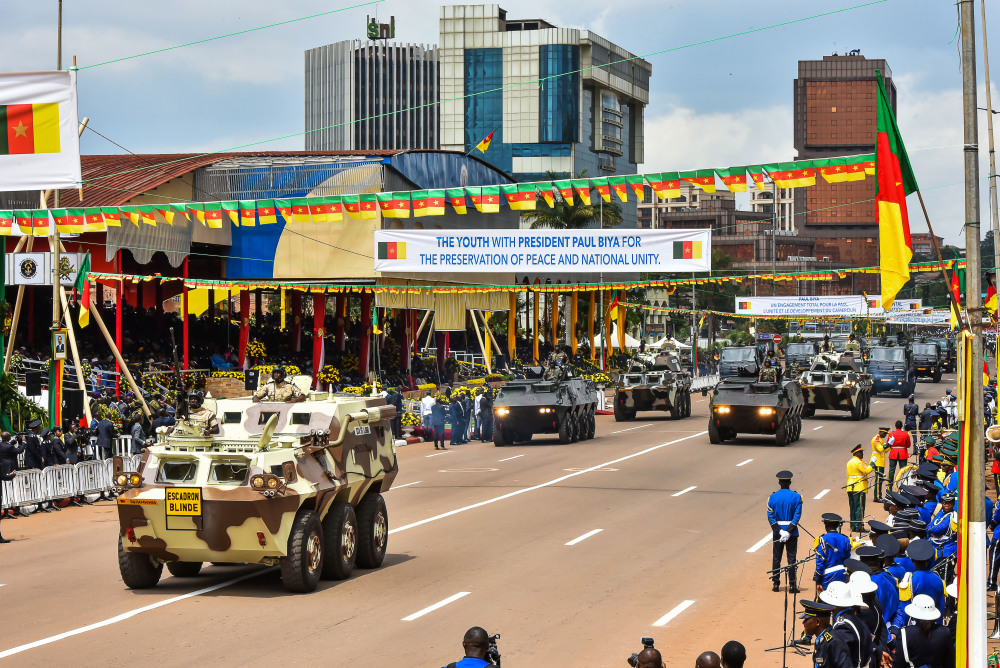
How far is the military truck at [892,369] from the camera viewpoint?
55.5 m

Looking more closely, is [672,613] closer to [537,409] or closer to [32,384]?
[537,409]

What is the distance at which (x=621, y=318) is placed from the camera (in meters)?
63.4

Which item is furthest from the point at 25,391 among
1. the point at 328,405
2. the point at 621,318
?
the point at 621,318

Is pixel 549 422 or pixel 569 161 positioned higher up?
pixel 569 161

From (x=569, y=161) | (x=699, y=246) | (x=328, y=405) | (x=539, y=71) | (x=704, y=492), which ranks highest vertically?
(x=539, y=71)

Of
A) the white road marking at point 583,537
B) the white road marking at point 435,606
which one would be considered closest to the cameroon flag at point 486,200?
the white road marking at point 583,537

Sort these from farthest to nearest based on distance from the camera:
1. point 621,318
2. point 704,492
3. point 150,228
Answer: point 621,318
point 150,228
point 704,492

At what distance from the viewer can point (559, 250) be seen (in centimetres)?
2992

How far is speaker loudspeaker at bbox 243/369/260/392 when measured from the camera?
1312 inches

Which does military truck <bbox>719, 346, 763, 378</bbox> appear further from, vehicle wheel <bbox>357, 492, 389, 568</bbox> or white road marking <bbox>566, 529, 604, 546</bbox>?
vehicle wheel <bbox>357, 492, 389, 568</bbox>

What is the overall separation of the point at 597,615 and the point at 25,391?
1998 centimetres

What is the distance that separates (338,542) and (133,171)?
30.1 meters

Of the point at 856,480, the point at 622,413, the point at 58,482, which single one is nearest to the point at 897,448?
the point at 856,480

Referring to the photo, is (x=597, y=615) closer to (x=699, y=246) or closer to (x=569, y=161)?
(x=699, y=246)
